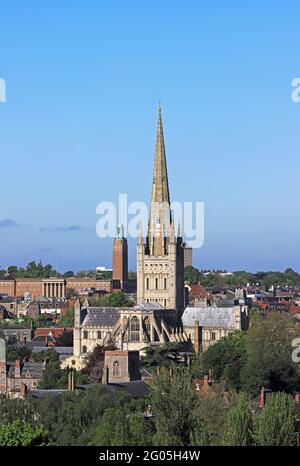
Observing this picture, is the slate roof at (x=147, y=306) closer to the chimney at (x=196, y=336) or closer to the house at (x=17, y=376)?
the chimney at (x=196, y=336)

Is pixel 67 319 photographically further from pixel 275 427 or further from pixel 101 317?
pixel 275 427

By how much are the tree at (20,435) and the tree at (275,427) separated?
6.34 meters

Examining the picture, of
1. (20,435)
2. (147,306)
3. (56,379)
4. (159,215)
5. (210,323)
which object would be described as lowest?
(20,435)

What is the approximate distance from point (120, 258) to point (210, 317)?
83.8 meters

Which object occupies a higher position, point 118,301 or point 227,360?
point 118,301

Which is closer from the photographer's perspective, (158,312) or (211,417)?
(211,417)

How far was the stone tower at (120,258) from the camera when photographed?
186875 mm

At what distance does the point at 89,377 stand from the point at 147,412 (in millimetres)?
19821

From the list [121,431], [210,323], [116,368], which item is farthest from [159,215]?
[121,431]

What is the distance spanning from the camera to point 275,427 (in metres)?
48.1

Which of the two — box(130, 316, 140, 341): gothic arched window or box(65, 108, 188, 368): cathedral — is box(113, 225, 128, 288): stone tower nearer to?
box(65, 108, 188, 368): cathedral

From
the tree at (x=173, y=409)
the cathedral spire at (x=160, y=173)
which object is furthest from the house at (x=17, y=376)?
the cathedral spire at (x=160, y=173)

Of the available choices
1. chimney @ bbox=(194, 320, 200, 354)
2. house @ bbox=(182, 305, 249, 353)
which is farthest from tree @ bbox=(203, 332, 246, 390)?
house @ bbox=(182, 305, 249, 353)
